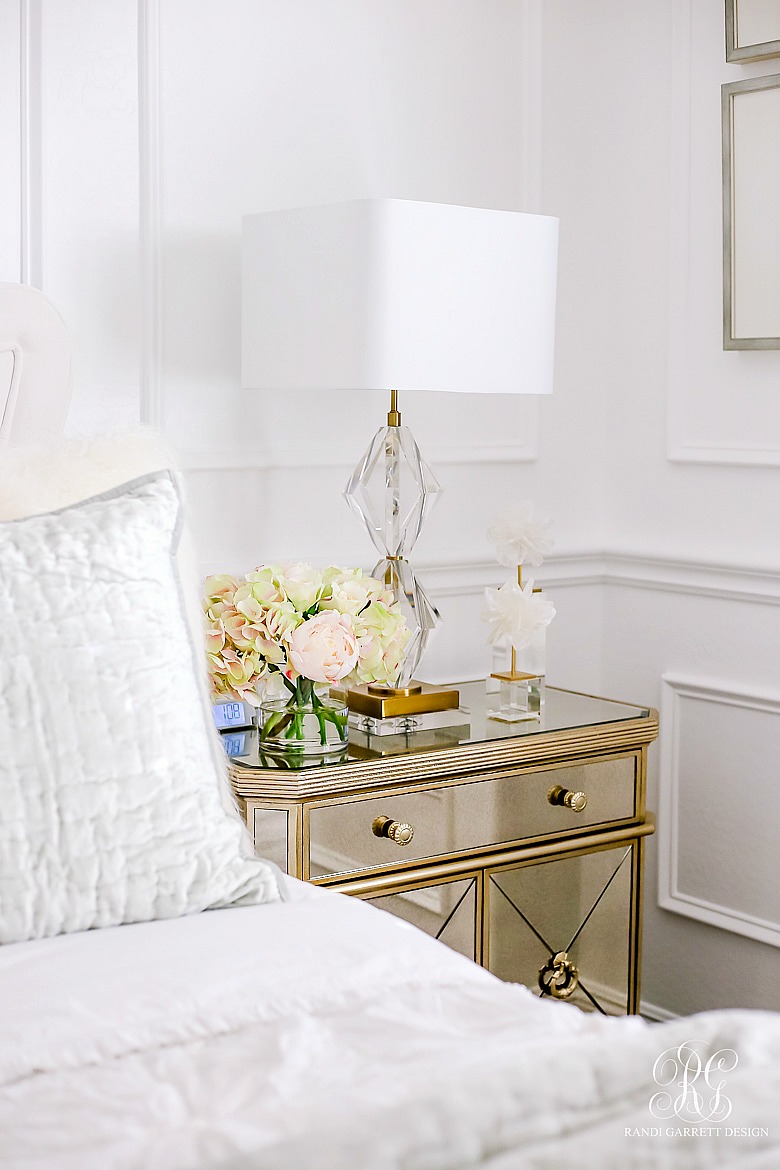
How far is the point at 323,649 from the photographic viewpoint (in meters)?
1.76

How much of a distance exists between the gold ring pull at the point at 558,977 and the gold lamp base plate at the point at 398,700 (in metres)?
0.45

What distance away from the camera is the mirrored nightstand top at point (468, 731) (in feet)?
6.13

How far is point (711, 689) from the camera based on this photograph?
100 inches

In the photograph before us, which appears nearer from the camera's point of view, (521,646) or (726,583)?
(521,646)

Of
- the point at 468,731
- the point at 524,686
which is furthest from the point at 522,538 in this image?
the point at 468,731

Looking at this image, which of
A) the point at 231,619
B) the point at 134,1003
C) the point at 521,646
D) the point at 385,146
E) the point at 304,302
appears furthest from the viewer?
the point at 385,146

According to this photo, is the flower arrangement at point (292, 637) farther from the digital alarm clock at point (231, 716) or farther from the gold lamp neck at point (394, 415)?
the gold lamp neck at point (394, 415)

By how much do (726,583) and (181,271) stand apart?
119 centimetres

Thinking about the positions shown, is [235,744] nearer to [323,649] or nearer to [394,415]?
[323,649]

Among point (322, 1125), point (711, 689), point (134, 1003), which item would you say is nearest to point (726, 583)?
point (711, 689)

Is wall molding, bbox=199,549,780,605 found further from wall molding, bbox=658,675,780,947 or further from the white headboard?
the white headboard

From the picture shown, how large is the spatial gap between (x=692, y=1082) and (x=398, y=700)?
1.28 meters

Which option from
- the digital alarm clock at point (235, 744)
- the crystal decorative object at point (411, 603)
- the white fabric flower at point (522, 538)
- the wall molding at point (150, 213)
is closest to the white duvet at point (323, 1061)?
the digital alarm clock at point (235, 744)

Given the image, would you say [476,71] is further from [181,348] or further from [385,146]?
[181,348]
